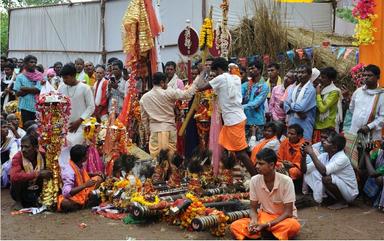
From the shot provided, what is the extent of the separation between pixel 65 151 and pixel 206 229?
233 cm

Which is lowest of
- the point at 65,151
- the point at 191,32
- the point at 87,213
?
the point at 87,213

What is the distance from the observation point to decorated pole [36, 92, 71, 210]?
6.29 m

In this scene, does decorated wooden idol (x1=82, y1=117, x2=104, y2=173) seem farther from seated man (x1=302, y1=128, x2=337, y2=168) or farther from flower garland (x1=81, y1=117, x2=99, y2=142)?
seated man (x1=302, y1=128, x2=337, y2=168)

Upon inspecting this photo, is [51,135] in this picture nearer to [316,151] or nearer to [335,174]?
[316,151]

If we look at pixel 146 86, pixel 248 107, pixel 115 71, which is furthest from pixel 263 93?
pixel 115 71

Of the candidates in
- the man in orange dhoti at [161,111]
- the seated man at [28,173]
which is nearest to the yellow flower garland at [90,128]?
the seated man at [28,173]

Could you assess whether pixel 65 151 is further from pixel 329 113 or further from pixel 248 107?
pixel 329 113

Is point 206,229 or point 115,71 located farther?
point 115,71

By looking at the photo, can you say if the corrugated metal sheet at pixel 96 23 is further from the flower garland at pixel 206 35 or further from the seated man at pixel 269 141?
the seated man at pixel 269 141

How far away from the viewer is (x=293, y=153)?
698cm

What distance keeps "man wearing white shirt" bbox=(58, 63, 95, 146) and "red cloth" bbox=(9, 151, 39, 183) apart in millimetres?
824

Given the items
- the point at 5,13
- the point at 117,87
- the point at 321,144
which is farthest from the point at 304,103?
the point at 5,13

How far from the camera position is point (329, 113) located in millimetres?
7207

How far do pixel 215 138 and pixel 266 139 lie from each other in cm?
76
